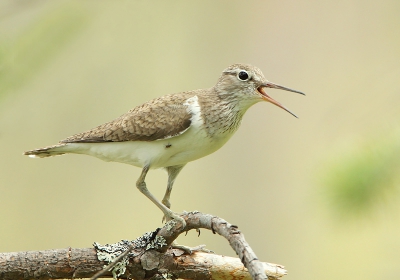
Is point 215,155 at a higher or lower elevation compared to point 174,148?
higher

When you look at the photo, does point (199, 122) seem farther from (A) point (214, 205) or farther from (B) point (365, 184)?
(A) point (214, 205)

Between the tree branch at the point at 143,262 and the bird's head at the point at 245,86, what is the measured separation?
167 centimetres

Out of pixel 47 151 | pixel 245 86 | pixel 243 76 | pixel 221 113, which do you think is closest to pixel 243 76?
pixel 243 76

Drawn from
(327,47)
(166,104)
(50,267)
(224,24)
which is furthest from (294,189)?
(50,267)

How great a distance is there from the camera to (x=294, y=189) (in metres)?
9.34

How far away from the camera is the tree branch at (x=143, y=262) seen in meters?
3.74

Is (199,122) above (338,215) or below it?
above

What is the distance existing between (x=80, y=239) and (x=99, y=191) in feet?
3.34

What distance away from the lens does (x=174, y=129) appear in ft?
15.9

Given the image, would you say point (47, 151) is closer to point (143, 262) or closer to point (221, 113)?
point (221, 113)

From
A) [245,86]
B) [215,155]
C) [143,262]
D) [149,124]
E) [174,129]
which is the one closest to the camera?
[143,262]

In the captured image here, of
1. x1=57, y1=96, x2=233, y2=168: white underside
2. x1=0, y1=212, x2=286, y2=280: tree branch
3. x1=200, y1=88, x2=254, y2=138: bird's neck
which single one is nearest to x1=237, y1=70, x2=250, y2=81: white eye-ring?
x1=200, y1=88, x2=254, y2=138: bird's neck

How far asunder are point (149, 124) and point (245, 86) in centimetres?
101

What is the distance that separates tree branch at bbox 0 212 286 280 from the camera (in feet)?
12.3
